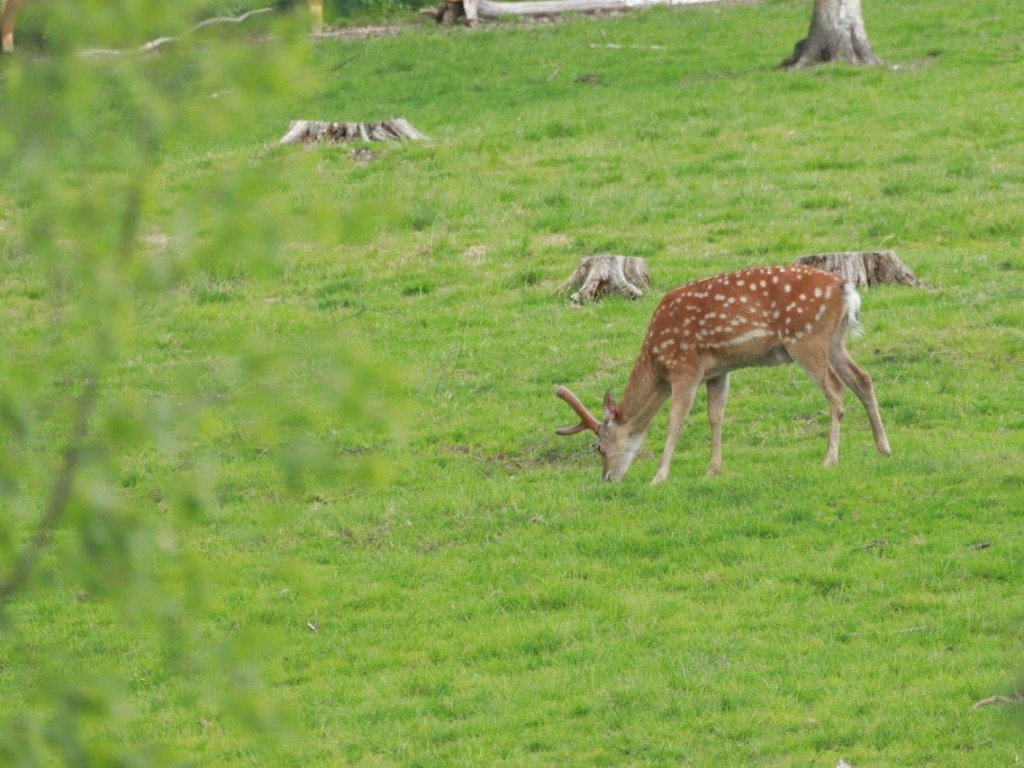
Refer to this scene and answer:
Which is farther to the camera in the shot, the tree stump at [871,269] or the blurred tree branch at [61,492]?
the tree stump at [871,269]

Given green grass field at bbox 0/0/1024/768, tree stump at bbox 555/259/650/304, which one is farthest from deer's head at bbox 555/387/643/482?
tree stump at bbox 555/259/650/304

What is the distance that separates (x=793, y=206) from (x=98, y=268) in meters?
16.4

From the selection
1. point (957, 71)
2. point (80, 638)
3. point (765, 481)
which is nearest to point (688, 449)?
point (765, 481)

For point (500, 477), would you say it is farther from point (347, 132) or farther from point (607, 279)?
point (347, 132)

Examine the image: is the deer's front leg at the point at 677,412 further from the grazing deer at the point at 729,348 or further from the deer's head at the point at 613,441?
the deer's head at the point at 613,441

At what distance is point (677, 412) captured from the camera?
12.5 m

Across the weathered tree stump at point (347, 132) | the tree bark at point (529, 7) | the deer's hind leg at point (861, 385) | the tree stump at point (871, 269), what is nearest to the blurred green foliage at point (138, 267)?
the deer's hind leg at point (861, 385)

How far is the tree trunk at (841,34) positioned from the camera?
26.2 m

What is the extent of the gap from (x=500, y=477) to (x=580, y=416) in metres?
0.83

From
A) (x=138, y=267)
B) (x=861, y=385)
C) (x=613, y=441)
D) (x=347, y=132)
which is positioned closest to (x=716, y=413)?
(x=613, y=441)

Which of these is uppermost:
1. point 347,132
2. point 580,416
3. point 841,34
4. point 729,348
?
point 729,348

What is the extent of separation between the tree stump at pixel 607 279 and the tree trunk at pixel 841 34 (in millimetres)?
10323

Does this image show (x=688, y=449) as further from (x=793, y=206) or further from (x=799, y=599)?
(x=793, y=206)

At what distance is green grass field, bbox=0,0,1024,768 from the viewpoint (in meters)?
3.87
